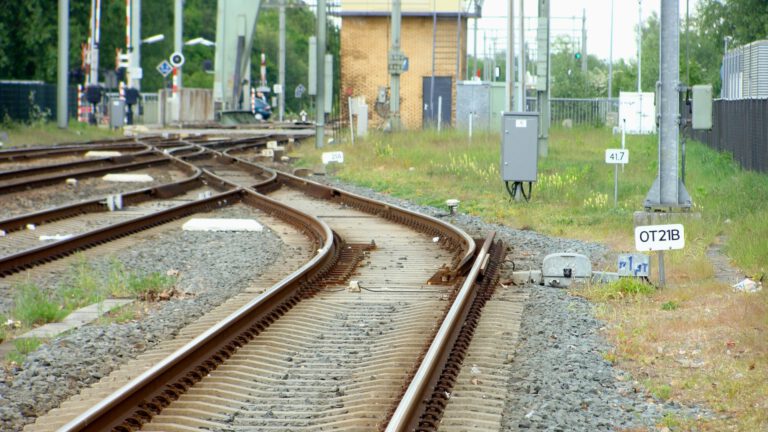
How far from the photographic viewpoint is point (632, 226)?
1753 centimetres

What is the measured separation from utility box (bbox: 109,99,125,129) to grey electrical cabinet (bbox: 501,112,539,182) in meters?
37.0

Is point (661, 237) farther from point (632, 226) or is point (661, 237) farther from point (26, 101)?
point (26, 101)

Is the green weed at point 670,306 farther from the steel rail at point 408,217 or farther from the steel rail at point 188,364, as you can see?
the steel rail at point 188,364

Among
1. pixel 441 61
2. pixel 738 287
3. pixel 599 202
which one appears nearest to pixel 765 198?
pixel 599 202

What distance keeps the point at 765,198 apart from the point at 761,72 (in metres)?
16.5

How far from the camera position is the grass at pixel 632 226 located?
838 cm

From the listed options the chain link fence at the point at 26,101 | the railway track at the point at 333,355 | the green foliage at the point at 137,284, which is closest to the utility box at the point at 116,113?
the chain link fence at the point at 26,101

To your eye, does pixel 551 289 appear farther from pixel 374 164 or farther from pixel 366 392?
pixel 374 164

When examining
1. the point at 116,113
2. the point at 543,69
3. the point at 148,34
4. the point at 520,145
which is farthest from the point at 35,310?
the point at 148,34

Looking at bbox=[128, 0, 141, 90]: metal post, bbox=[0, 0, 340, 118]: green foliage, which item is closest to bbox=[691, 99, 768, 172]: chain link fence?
bbox=[0, 0, 340, 118]: green foliage

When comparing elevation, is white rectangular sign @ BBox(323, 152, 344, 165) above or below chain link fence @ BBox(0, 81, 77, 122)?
below

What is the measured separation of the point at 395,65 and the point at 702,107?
23002mm

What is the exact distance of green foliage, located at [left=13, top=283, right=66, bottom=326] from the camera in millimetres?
10352

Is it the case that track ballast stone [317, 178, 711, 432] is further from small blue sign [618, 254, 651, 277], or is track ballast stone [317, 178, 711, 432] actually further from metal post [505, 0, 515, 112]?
metal post [505, 0, 515, 112]
